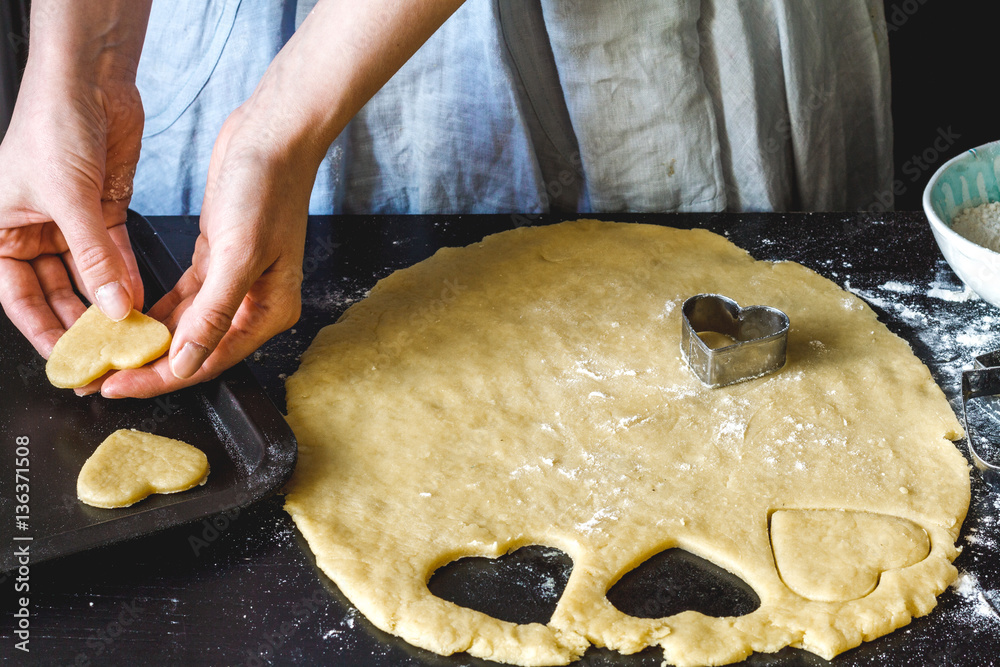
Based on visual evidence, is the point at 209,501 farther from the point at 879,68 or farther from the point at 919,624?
the point at 879,68

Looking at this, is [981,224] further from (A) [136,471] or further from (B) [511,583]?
(A) [136,471]

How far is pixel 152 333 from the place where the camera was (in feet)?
4.36

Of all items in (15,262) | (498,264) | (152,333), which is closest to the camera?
(152,333)

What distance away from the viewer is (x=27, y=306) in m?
1.45

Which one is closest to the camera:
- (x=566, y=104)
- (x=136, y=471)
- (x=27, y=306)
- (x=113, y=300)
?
(x=136, y=471)

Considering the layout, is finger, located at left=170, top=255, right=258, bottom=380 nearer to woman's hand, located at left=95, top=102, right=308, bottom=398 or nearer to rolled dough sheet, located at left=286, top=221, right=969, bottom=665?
woman's hand, located at left=95, top=102, right=308, bottom=398

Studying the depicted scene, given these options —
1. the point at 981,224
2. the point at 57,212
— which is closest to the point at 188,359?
the point at 57,212

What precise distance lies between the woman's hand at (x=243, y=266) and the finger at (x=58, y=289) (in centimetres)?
19

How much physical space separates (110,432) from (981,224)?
1545 mm

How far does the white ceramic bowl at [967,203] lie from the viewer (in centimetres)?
139

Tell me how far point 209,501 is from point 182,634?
0.54 ft

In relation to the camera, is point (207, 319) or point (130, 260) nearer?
point (207, 319)

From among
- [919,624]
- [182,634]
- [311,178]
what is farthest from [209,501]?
[919,624]

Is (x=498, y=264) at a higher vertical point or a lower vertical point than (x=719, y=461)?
higher
